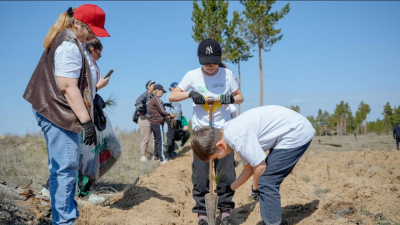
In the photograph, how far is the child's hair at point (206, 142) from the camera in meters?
3.08

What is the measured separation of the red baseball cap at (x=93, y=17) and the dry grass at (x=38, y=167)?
9.52 ft

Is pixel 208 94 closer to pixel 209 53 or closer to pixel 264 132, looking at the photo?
pixel 209 53

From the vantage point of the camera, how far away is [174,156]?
9.58 meters

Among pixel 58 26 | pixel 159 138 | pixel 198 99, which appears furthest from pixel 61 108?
pixel 159 138

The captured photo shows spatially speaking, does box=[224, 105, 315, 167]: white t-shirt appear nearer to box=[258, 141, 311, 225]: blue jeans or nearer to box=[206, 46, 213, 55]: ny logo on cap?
box=[258, 141, 311, 225]: blue jeans

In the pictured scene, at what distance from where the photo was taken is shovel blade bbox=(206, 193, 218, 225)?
3588mm

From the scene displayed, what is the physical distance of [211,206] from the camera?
3588 millimetres

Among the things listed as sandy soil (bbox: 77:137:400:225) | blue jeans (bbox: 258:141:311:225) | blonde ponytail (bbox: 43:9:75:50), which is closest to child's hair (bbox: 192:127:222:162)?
blue jeans (bbox: 258:141:311:225)

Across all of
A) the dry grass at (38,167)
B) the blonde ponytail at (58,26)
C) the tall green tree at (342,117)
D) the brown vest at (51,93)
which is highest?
the blonde ponytail at (58,26)

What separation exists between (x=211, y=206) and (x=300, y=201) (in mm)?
→ 1450

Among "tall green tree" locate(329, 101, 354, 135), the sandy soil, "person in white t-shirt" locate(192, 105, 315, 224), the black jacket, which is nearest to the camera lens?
"person in white t-shirt" locate(192, 105, 315, 224)

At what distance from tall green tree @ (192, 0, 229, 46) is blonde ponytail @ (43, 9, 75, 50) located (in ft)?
47.8

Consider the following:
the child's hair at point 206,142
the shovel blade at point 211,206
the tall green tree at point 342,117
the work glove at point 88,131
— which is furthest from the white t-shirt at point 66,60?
the tall green tree at point 342,117

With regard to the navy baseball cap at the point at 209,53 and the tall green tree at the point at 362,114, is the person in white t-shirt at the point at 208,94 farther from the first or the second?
the tall green tree at the point at 362,114
